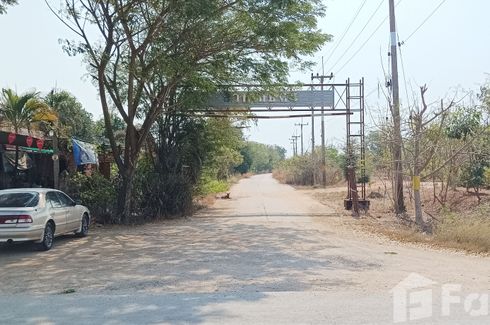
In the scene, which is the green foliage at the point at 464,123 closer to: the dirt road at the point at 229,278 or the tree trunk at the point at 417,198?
the tree trunk at the point at 417,198

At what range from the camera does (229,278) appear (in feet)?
30.4

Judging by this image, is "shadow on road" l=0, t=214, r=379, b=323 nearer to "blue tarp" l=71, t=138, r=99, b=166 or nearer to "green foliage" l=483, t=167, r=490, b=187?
"blue tarp" l=71, t=138, r=99, b=166

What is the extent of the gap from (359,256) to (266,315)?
544 centimetres

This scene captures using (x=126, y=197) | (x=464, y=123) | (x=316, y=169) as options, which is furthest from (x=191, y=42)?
(x=316, y=169)

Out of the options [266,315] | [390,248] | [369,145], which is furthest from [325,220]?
[266,315]

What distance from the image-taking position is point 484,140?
19047mm

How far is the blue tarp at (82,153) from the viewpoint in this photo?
2122 centimetres

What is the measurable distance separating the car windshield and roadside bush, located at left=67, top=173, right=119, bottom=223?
5653 mm

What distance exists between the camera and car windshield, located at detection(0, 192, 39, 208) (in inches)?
501

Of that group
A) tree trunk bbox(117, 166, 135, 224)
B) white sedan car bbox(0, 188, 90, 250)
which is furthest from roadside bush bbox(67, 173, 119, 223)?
white sedan car bbox(0, 188, 90, 250)

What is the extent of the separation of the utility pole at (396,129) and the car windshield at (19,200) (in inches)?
445

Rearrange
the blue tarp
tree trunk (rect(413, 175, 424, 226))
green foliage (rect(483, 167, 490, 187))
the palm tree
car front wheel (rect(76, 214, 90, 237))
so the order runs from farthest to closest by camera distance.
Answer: the palm tree, the blue tarp, green foliage (rect(483, 167, 490, 187)), tree trunk (rect(413, 175, 424, 226)), car front wheel (rect(76, 214, 90, 237))

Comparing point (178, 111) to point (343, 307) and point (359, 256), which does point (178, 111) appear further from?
point (343, 307)

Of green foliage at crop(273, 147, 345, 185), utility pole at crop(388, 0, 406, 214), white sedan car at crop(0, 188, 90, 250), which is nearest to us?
white sedan car at crop(0, 188, 90, 250)
